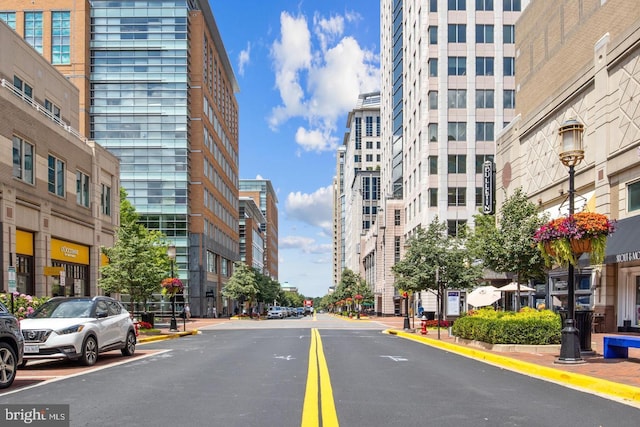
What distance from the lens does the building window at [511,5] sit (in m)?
62.0

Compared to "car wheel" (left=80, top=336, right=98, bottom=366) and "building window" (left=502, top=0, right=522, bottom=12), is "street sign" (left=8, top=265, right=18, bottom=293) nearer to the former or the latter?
"car wheel" (left=80, top=336, right=98, bottom=366)

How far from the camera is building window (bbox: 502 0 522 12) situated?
203ft

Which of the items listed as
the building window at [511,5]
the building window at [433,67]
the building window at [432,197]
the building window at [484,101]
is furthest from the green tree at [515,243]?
the building window at [511,5]

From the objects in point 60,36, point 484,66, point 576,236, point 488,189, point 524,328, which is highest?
point 60,36

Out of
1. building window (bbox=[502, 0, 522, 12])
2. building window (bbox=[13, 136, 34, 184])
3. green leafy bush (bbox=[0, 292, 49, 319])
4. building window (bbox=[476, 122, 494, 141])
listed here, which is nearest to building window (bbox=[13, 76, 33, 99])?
building window (bbox=[13, 136, 34, 184])

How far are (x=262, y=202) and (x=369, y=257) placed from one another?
9261 cm

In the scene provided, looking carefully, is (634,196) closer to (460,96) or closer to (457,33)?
(460,96)

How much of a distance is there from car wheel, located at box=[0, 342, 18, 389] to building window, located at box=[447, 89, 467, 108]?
181ft

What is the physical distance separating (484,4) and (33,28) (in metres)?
44.8

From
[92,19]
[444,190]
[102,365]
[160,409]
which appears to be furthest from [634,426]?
[92,19]

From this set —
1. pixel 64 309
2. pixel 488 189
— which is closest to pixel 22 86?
pixel 64 309

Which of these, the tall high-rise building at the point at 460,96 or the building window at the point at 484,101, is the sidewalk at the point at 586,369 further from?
the building window at the point at 484,101

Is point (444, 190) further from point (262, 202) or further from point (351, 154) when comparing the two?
point (262, 202)

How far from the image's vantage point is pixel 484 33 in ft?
204
